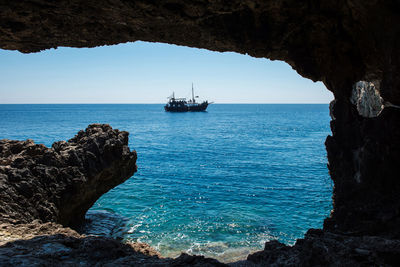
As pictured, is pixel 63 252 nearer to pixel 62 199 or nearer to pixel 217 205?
pixel 62 199

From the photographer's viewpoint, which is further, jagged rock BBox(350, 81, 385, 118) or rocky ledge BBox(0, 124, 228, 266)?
jagged rock BBox(350, 81, 385, 118)

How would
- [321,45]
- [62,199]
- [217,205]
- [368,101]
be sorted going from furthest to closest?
[217,205]
[368,101]
[62,199]
[321,45]

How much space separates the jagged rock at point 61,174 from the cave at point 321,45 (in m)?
4.42

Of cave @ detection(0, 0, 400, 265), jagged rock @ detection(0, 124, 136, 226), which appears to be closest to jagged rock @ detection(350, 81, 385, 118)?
cave @ detection(0, 0, 400, 265)

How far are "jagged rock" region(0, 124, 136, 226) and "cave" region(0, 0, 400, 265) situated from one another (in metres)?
4.42

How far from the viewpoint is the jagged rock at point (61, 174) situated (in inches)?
338

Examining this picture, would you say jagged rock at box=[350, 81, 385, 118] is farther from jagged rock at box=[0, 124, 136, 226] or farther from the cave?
jagged rock at box=[0, 124, 136, 226]

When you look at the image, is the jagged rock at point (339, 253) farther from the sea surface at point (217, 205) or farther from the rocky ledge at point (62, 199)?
the sea surface at point (217, 205)

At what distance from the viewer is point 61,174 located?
1075 cm

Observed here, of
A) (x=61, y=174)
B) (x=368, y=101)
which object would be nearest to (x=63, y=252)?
(x=61, y=174)

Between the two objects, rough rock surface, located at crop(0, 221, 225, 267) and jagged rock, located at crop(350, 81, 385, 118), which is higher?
jagged rock, located at crop(350, 81, 385, 118)

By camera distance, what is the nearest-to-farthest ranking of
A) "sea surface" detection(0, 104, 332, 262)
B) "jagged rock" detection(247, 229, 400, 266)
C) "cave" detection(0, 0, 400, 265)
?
"jagged rock" detection(247, 229, 400, 266) < "cave" detection(0, 0, 400, 265) < "sea surface" detection(0, 104, 332, 262)

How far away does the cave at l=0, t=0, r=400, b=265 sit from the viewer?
5125 millimetres

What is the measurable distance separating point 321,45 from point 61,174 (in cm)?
1102
